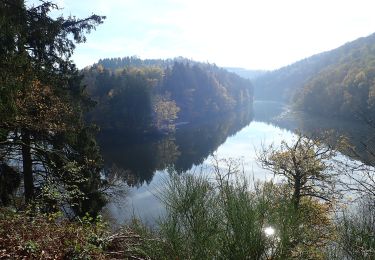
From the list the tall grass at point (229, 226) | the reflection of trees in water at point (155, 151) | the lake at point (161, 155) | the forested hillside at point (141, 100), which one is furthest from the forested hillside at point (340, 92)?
the tall grass at point (229, 226)

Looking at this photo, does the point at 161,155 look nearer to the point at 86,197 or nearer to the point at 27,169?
the point at 27,169

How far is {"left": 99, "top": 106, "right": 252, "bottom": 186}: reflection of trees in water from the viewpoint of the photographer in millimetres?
49594

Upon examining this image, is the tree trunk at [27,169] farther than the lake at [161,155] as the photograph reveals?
No

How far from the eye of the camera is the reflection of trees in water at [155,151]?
49594 millimetres

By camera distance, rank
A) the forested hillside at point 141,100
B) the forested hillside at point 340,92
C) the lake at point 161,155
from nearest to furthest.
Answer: the lake at point 161,155, the forested hillside at point 141,100, the forested hillside at point 340,92

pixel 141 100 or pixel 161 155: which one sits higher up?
pixel 141 100

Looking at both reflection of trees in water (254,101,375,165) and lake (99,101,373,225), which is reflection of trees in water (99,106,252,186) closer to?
lake (99,101,373,225)

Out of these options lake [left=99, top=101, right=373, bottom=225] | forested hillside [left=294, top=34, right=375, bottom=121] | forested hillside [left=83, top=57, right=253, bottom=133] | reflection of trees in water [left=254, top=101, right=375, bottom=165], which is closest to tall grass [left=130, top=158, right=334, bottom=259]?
reflection of trees in water [left=254, top=101, right=375, bottom=165]

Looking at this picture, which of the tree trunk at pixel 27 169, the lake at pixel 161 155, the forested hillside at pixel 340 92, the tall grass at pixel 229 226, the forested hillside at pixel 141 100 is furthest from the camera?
the forested hillside at pixel 340 92

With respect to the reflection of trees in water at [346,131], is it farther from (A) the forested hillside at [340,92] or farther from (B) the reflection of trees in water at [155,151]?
(B) the reflection of trees in water at [155,151]

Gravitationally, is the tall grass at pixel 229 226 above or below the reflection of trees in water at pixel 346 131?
above

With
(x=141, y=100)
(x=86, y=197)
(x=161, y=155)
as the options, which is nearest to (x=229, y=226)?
(x=86, y=197)

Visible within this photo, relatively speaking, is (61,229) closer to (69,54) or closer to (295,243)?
(295,243)

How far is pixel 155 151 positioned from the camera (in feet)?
204
